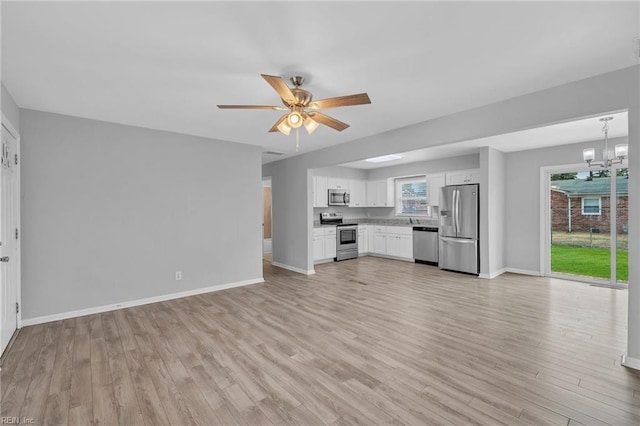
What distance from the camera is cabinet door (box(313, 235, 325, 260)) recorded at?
7.07m

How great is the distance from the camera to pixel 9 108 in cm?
295

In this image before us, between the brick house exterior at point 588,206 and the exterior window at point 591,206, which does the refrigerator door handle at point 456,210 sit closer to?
the brick house exterior at point 588,206

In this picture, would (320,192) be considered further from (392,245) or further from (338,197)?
(392,245)

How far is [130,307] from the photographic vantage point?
157 inches

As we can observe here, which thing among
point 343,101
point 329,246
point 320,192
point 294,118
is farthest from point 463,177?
point 294,118

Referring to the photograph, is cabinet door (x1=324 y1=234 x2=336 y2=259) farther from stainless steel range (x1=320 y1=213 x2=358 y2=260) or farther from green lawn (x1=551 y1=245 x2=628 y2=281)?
green lawn (x1=551 y1=245 x2=628 y2=281)

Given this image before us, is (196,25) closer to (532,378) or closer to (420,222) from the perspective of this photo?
(532,378)

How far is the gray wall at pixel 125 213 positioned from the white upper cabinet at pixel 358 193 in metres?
3.64

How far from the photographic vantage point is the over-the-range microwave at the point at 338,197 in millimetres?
7711

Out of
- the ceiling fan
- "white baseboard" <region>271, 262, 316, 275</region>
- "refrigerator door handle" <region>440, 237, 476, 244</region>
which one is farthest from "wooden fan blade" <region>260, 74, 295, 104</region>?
"refrigerator door handle" <region>440, 237, 476, 244</region>

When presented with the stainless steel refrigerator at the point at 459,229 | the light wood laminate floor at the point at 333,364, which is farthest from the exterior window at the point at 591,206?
the stainless steel refrigerator at the point at 459,229

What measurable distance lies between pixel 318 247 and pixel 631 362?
545 cm

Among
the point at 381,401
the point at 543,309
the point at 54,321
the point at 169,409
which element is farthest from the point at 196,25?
the point at 543,309

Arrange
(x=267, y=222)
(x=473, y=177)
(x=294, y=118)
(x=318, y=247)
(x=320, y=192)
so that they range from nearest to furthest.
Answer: (x=294, y=118)
(x=473, y=177)
(x=318, y=247)
(x=320, y=192)
(x=267, y=222)
